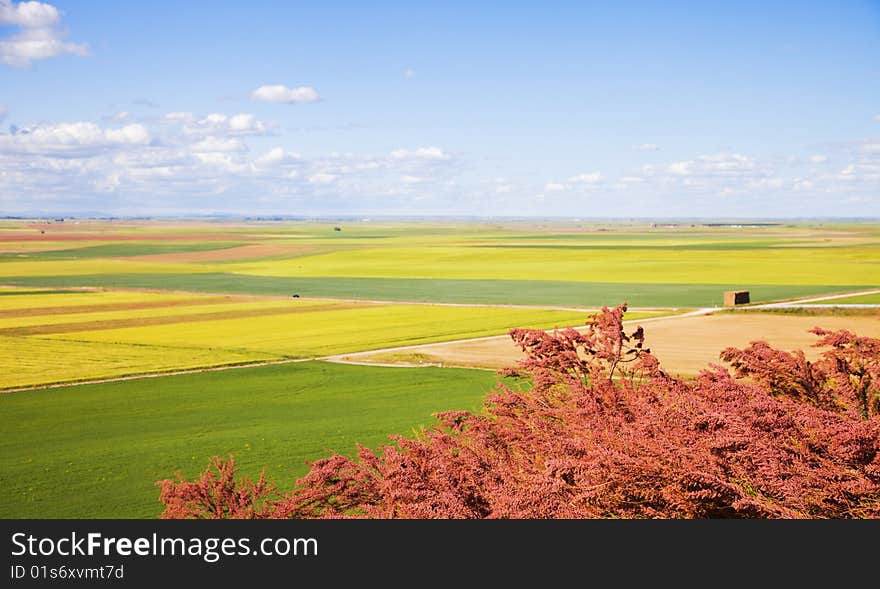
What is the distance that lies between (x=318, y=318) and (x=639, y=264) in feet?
298

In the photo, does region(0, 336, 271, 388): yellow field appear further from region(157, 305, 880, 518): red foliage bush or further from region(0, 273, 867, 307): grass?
region(157, 305, 880, 518): red foliage bush

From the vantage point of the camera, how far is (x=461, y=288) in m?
125

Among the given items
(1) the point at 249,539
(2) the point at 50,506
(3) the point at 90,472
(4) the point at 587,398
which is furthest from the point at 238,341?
(1) the point at 249,539

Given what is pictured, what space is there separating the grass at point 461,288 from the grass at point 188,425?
48.8 metres

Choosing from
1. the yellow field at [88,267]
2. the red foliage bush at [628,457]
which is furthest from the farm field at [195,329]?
the red foliage bush at [628,457]

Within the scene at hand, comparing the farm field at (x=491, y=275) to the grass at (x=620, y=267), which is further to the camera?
the grass at (x=620, y=267)

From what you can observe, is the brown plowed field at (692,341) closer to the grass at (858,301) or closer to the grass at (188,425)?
the grass at (188,425)

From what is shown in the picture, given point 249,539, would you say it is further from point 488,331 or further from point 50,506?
point 488,331

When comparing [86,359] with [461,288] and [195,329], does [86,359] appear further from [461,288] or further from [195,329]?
[461,288]

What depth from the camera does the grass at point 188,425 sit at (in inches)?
1287

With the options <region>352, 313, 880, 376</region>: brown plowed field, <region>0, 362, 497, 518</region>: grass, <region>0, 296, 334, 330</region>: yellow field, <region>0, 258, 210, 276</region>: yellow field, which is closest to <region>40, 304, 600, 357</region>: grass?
<region>352, 313, 880, 376</region>: brown plowed field

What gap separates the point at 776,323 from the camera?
82062 millimetres

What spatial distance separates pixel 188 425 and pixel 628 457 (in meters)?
34.4

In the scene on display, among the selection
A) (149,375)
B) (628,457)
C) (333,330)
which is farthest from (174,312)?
(628,457)
